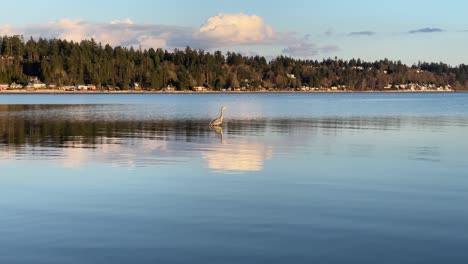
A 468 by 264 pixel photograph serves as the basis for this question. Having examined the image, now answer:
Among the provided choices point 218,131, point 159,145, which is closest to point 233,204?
point 159,145

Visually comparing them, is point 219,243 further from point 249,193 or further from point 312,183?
point 312,183

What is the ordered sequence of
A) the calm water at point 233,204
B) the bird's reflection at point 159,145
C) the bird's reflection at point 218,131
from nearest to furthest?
1. the calm water at point 233,204
2. the bird's reflection at point 159,145
3. the bird's reflection at point 218,131

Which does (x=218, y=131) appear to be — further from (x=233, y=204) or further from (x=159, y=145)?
(x=233, y=204)

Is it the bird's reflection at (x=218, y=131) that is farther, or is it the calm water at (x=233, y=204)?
the bird's reflection at (x=218, y=131)

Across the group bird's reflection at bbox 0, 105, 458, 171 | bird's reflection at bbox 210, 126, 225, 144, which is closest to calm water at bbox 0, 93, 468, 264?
bird's reflection at bbox 0, 105, 458, 171

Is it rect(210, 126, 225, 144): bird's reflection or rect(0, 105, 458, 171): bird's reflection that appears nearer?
rect(0, 105, 458, 171): bird's reflection

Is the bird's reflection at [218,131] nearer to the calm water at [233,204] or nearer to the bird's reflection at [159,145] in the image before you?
the bird's reflection at [159,145]

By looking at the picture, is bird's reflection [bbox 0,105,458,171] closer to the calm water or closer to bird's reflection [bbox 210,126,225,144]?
bird's reflection [bbox 210,126,225,144]

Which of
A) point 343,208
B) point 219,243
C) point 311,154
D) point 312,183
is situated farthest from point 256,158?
point 219,243

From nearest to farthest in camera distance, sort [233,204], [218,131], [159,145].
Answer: [233,204] → [159,145] → [218,131]

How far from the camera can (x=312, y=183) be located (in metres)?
20.5

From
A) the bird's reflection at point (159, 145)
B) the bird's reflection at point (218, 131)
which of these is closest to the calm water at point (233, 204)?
the bird's reflection at point (159, 145)

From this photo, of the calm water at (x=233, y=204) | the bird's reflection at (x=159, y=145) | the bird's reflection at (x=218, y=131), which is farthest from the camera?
the bird's reflection at (x=218, y=131)

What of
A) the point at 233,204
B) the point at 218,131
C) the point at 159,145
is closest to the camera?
the point at 233,204
